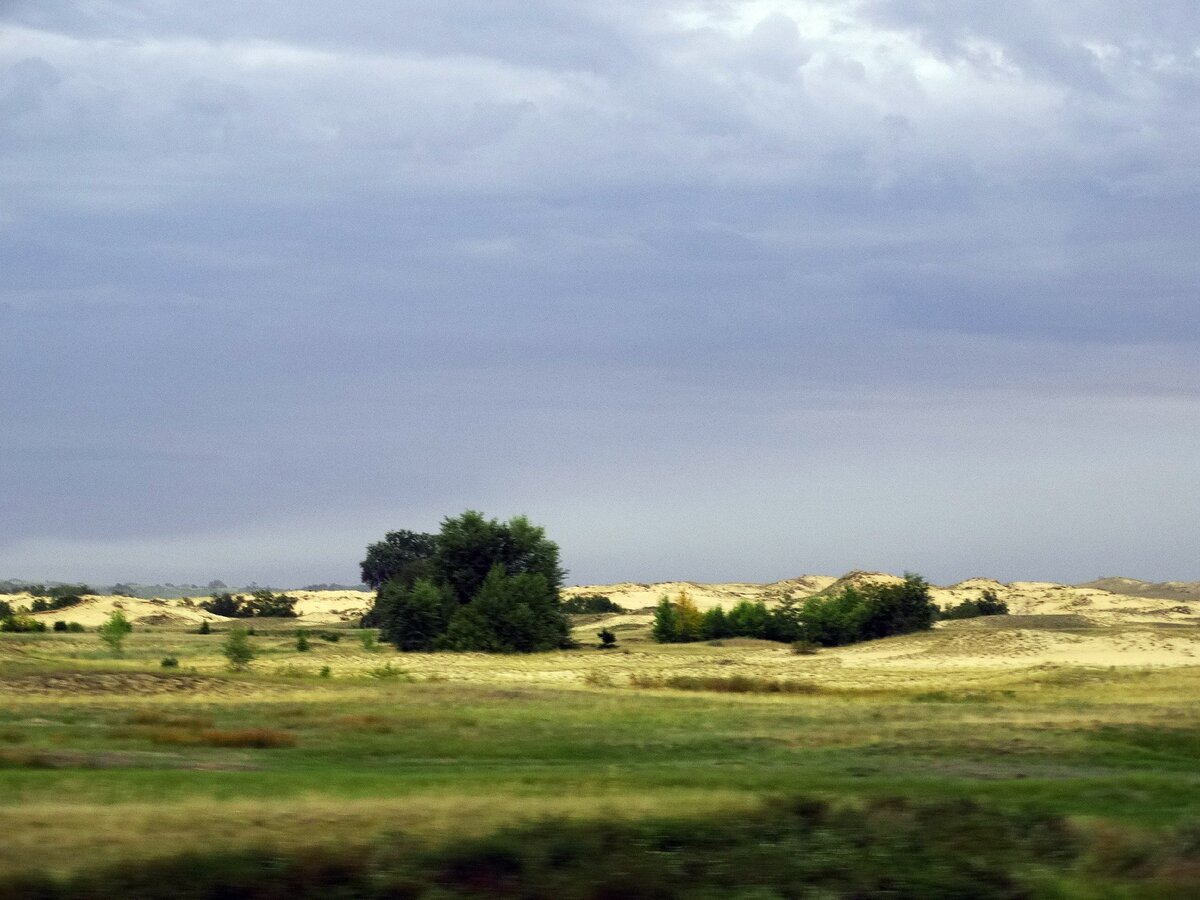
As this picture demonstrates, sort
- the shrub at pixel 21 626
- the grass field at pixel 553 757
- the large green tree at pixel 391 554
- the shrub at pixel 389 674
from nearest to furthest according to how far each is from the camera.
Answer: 1. the grass field at pixel 553 757
2. the shrub at pixel 389 674
3. the shrub at pixel 21 626
4. the large green tree at pixel 391 554

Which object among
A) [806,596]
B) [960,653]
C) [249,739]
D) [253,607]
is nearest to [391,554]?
[253,607]

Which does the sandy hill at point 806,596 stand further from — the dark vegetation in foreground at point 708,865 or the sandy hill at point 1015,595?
the dark vegetation in foreground at point 708,865

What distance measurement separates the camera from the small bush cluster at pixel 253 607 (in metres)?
131

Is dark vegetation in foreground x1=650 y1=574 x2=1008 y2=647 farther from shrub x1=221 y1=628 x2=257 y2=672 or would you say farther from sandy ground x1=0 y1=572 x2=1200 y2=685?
shrub x1=221 y1=628 x2=257 y2=672

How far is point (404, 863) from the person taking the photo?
47.3ft

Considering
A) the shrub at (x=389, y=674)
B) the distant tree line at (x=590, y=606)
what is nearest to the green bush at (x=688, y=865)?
the shrub at (x=389, y=674)

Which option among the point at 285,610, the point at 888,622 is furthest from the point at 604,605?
the point at 888,622

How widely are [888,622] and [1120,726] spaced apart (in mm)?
50812

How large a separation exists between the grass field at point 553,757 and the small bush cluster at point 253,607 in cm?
7926

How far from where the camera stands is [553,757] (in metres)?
26.5

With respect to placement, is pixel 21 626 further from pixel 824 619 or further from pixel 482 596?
pixel 824 619

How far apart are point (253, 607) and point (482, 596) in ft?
212

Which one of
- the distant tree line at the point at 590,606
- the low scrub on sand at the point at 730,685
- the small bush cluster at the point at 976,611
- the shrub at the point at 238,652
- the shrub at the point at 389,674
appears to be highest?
the distant tree line at the point at 590,606

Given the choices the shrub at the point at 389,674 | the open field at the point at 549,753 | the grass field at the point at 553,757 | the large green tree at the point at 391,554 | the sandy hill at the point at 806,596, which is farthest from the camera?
the large green tree at the point at 391,554
